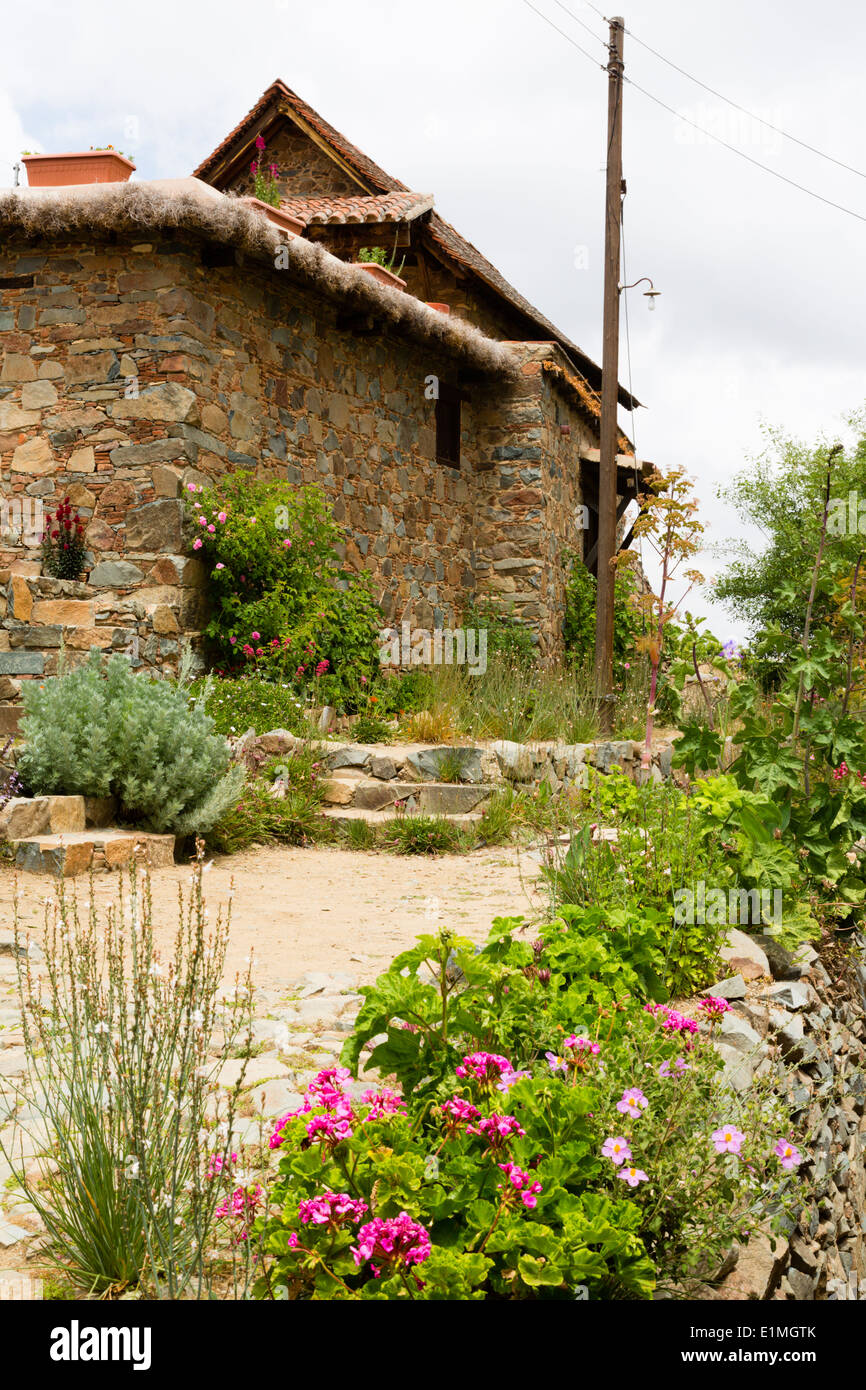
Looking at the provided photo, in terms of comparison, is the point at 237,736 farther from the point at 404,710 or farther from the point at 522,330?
the point at 522,330

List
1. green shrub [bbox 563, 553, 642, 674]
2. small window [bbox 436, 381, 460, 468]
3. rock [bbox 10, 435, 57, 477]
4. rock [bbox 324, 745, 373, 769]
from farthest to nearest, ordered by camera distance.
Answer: green shrub [bbox 563, 553, 642, 674], small window [bbox 436, 381, 460, 468], rock [bbox 10, 435, 57, 477], rock [bbox 324, 745, 373, 769]

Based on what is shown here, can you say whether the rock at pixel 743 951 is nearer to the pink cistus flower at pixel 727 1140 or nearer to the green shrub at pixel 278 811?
the pink cistus flower at pixel 727 1140

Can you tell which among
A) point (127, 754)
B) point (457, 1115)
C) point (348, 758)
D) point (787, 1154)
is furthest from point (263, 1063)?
point (348, 758)

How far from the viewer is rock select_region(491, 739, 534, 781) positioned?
28.5 feet

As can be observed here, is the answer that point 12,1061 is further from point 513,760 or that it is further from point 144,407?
point 144,407

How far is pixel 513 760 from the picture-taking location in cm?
873

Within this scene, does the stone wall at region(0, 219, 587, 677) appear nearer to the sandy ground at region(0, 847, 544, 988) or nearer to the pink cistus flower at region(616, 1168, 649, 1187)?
the sandy ground at region(0, 847, 544, 988)

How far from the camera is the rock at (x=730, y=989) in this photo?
12.5 ft

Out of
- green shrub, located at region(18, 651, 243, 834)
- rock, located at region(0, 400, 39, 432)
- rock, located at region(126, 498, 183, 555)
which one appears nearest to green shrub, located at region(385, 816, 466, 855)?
green shrub, located at region(18, 651, 243, 834)

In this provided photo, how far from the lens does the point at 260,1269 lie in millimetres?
2193

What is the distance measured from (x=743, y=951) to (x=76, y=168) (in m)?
7.97

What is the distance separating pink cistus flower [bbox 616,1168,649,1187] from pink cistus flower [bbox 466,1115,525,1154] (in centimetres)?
20

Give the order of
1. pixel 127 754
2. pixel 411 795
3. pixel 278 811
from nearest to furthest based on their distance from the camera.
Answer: pixel 127 754
pixel 278 811
pixel 411 795
